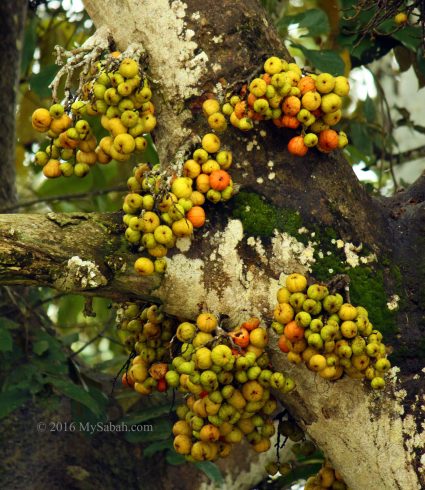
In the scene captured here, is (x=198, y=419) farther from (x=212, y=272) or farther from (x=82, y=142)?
(x=82, y=142)

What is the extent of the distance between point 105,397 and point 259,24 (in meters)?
1.83

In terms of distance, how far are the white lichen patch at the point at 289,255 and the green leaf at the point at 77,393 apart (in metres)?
1.37

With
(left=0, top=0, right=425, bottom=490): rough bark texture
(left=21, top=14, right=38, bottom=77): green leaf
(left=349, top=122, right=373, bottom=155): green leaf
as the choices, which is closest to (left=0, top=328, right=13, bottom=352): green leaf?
(left=0, top=0, right=425, bottom=490): rough bark texture

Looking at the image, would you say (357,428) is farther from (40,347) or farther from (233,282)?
(40,347)

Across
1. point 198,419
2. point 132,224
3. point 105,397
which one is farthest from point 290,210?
point 105,397

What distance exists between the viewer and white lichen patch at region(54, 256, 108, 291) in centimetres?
220

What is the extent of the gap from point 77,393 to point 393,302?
1.51 m

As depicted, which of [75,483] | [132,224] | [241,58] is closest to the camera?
[132,224]

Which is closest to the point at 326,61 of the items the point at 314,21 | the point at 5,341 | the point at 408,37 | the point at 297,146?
the point at 314,21

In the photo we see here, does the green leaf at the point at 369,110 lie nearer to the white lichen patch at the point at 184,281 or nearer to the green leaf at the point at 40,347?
the green leaf at the point at 40,347

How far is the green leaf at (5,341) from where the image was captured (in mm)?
Answer: 3334

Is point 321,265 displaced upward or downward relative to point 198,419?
upward

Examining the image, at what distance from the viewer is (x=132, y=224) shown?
7.39ft

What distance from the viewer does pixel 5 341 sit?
3.37 metres
